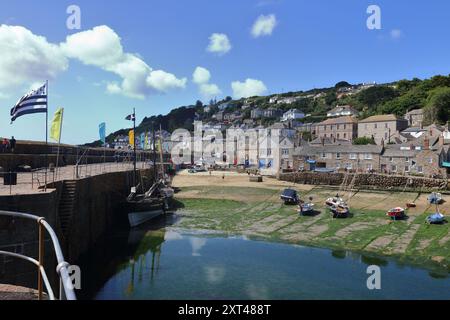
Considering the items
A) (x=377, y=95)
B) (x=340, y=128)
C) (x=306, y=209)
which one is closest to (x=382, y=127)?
(x=340, y=128)

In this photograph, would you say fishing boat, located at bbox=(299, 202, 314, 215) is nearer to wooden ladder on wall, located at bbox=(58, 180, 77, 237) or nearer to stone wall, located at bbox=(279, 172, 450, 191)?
stone wall, located at bbox=(279, 172, 450, 191)

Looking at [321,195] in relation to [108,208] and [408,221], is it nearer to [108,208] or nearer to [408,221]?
[408,221]

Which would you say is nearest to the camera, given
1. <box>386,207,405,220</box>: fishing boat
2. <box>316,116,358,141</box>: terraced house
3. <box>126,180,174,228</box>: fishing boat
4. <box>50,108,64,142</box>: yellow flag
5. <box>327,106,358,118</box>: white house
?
<box>50,108,64,142</box>: yellow flag

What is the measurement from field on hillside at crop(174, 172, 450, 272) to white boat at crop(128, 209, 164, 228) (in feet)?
9.59

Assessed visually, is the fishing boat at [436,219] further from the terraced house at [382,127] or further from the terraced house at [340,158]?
the terraced house at [382,127]

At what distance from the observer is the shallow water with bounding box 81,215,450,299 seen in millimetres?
19812

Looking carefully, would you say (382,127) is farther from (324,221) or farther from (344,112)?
(324,221)

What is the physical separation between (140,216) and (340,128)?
275 feet

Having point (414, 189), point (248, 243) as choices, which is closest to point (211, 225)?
point (248, 243)

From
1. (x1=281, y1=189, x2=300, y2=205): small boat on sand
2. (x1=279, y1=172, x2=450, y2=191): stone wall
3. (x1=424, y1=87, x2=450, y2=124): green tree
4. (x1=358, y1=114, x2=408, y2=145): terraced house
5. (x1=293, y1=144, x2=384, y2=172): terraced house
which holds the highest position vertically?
(x1=424, y1=87, x2=450, y2=124): green tree

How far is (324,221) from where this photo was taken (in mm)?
35531

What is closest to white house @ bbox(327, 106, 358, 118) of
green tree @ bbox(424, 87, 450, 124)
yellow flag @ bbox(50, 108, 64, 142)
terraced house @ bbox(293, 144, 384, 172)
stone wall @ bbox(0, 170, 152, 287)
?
green tree @ bbox(424, 87, 450, 124)

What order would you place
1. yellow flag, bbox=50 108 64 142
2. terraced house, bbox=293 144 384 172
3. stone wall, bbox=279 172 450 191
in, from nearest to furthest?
1. yellow flag, bbox=50 108 64 142
2. stone wall, bbox=279 172 450 191
3. terraced house, bbox=293 144 384 172
